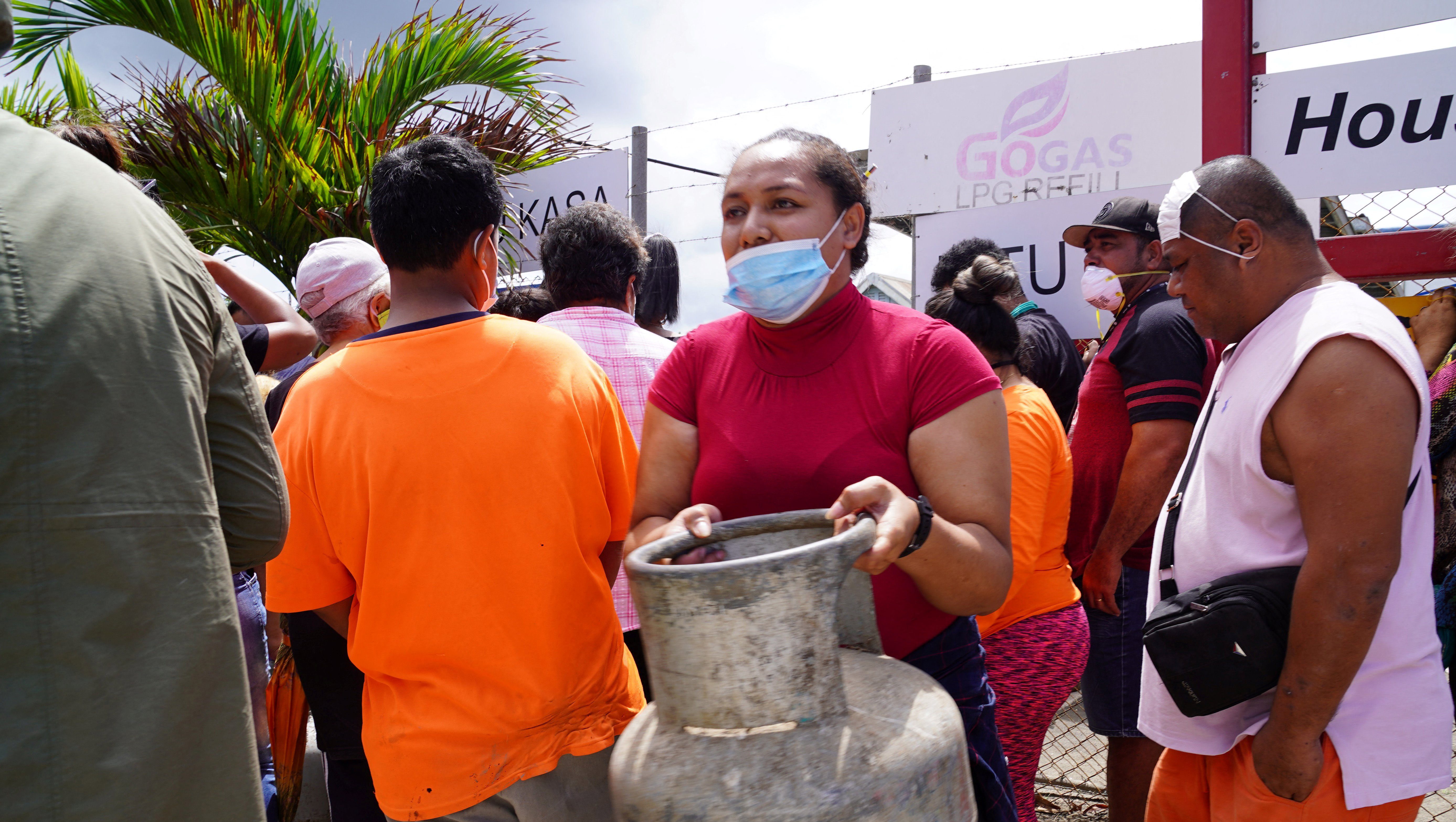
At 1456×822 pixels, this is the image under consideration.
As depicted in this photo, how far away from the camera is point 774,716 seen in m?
1.30

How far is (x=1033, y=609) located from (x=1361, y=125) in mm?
2232

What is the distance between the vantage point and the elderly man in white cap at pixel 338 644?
2275 mm

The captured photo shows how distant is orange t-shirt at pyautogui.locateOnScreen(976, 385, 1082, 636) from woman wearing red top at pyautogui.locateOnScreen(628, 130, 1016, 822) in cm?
99

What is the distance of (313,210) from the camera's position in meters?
5.64

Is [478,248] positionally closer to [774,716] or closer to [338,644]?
[338,644]

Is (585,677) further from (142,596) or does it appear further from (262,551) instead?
(142,596)

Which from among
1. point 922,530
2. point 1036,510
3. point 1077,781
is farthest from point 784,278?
point 1077,781

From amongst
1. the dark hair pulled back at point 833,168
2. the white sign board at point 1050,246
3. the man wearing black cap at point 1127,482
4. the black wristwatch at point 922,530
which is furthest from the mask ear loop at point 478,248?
the white sign board at point 1050,246

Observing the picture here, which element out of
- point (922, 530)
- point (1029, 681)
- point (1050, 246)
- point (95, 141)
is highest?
point (95, 141)

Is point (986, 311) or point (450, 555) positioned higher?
point (986, 311)

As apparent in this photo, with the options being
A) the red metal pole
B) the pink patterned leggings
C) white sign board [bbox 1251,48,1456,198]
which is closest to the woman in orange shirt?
the pink patterned leggings

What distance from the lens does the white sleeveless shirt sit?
1.76 m

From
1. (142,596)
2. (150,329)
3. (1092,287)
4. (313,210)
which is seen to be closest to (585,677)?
(142,596)

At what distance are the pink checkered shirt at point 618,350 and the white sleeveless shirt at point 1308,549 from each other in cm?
169
